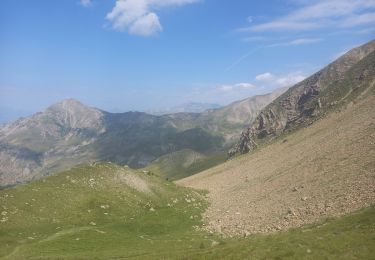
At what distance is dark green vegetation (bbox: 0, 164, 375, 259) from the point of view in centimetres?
3219

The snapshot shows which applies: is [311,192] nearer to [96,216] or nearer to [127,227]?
[127,227]

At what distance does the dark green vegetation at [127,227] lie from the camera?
32.2 m

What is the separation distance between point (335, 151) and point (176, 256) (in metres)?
45.5

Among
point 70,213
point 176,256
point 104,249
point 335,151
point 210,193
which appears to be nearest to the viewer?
point 176,256

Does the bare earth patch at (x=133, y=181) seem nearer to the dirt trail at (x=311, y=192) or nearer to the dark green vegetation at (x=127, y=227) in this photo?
the dark green vegetation at (x=127, y=227)

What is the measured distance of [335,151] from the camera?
2901 inches

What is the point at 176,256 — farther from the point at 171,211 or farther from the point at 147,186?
the point at 147,186

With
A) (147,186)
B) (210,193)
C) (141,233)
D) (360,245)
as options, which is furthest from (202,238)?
(210,193)

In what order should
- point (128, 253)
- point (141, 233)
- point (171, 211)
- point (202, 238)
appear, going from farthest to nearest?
point (171, 211)
point (141, 233)
point (202, 238)
point (128, 253)

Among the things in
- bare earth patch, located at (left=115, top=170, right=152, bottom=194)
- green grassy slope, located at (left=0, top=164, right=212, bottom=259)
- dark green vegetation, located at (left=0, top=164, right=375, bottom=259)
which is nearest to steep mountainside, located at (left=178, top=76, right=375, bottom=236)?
dark green vegetation, located at (left=0, top=164, right=375, bottom=259)

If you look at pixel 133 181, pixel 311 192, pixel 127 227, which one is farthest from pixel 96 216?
pixel 311 192

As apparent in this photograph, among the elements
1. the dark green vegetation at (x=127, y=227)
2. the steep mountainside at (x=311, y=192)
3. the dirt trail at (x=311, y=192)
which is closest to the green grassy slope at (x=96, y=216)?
the dark green vegetation at (x=127, y=227)

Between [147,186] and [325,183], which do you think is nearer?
[325,183]

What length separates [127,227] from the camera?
58.6 metres
